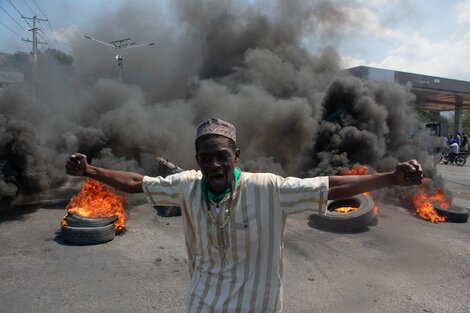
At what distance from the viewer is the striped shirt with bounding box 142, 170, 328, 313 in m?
1.69

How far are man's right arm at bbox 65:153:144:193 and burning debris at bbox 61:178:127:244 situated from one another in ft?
15.2

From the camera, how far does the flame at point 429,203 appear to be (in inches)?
332

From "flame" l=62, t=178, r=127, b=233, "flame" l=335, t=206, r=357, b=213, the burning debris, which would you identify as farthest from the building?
the burning debris

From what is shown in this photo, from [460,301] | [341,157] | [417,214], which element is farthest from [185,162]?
[460,301]

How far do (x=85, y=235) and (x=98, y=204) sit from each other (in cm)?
127

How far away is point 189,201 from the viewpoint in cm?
183

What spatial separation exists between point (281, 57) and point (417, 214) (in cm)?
1635

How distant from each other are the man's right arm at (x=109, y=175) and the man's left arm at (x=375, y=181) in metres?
1.05

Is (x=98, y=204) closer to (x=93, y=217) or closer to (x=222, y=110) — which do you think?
(x=93, y=217)

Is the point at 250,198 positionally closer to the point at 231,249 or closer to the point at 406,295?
the point at 231,249

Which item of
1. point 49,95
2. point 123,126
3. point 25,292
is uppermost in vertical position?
point 49,95

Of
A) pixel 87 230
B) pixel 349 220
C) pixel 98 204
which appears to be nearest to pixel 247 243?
pixel 87 230

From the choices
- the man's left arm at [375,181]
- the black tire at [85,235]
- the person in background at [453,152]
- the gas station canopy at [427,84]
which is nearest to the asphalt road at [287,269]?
the black tire at [85,235]

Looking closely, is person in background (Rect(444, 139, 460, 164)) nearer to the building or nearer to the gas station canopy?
the building
